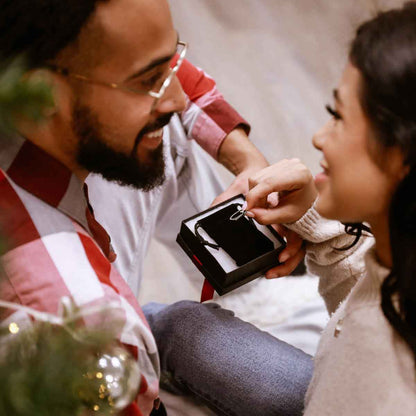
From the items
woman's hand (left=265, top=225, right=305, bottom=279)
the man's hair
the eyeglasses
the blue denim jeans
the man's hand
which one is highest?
the man's hair

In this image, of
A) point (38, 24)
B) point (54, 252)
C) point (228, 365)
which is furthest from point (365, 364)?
point (38, 24)

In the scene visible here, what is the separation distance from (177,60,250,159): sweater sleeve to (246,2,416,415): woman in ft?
1.74

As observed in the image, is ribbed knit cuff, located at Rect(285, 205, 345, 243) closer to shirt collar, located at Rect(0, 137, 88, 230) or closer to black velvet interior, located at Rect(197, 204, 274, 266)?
black velvet interior, located at Rect(197, 204, 274, 266)

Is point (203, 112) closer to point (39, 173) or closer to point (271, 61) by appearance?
point (39, 173)

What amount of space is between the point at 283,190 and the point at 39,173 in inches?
19.0

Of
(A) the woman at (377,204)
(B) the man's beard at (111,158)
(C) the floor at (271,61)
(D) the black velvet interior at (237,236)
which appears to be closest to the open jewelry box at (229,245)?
(D) the black velvet interior at (237,236)

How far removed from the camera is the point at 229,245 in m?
1.05

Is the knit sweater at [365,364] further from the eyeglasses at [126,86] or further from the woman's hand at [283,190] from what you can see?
the eyeglasses at [126,86]

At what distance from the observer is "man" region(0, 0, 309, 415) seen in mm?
753

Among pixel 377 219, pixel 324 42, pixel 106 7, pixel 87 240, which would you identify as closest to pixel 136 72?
pixel 106 7

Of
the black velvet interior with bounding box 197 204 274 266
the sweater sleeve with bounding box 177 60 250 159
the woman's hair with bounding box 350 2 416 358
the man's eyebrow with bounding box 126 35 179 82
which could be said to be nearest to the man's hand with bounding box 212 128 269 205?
the sweater sleeve with bounding box 177 60 250 159

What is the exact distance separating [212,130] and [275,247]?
396 mm

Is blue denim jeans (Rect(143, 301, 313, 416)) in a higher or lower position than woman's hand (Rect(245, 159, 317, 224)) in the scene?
lower

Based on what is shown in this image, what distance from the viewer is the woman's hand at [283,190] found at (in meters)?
1.02
